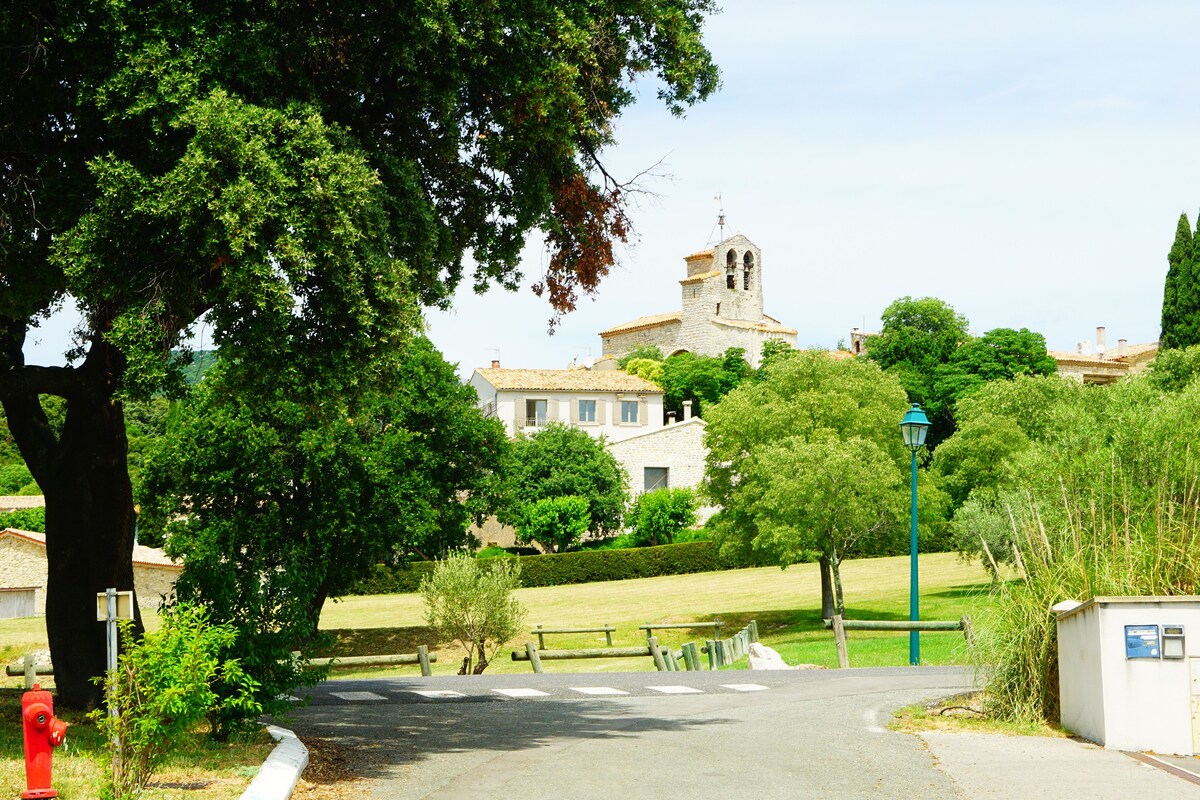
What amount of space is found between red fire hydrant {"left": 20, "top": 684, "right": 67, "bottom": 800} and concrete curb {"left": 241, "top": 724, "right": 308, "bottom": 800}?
4.39 ft

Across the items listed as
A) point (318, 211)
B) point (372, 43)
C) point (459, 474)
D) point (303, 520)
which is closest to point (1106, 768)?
point (318, 211)

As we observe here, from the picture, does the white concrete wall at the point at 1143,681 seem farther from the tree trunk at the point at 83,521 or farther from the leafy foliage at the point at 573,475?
the leafy foliage at the point at 573,475

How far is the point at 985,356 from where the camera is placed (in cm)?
8488

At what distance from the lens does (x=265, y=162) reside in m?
9.83

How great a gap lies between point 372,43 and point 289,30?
73 centimetres

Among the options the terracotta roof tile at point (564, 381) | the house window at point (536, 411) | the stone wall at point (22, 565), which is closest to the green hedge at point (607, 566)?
the stone wall at point (22, 565)

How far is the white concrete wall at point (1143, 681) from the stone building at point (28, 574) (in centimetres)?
4465

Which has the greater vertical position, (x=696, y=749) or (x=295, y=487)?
(x=295, y=487)

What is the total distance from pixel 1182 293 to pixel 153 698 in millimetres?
73549

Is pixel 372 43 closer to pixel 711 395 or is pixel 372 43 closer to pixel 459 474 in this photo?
pixel 459 474

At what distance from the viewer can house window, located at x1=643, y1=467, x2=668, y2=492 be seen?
78938mm

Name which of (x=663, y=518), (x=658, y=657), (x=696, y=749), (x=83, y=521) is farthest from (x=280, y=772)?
(x=663, y=518)

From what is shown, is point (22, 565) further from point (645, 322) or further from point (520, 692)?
point (645, 322)

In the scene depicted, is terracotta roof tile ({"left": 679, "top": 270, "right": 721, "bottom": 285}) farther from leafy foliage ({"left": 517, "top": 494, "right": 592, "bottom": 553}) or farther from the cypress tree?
leafy foliage ({"left": 517, "top": 494, "right": 592, "bottom": 553})
